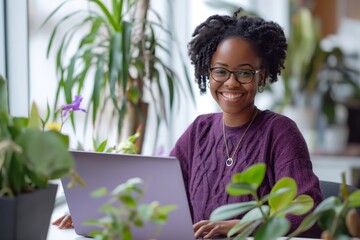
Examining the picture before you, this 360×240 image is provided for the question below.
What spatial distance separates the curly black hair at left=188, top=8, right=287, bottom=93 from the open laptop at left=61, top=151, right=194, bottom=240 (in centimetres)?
58

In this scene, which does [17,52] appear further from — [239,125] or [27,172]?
[27,172]

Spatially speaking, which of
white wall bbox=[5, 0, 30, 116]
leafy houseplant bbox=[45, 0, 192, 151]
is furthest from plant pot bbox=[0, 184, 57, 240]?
white wall bbox=[5, 0, 30, 116]

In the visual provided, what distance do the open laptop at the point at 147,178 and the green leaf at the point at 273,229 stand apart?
38 cm

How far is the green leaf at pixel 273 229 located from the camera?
0.94m

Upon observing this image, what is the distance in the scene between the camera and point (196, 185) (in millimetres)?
1893

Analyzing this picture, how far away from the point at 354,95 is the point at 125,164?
13.4ft

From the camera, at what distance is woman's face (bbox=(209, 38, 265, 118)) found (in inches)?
68.8

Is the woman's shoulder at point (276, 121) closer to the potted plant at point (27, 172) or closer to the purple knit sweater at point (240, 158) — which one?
the purple knit sweater at point (240, 158)

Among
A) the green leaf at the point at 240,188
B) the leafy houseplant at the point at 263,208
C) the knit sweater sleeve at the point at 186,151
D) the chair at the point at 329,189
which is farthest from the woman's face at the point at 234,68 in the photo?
the green leaf at the point at 240,188

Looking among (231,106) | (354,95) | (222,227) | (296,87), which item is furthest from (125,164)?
(354,95)

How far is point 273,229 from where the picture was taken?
0.95m

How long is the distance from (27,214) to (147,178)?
11.1 inches

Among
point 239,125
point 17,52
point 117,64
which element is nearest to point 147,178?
point 239,125

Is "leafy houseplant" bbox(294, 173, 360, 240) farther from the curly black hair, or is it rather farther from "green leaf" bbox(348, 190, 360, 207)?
the curly black hair
